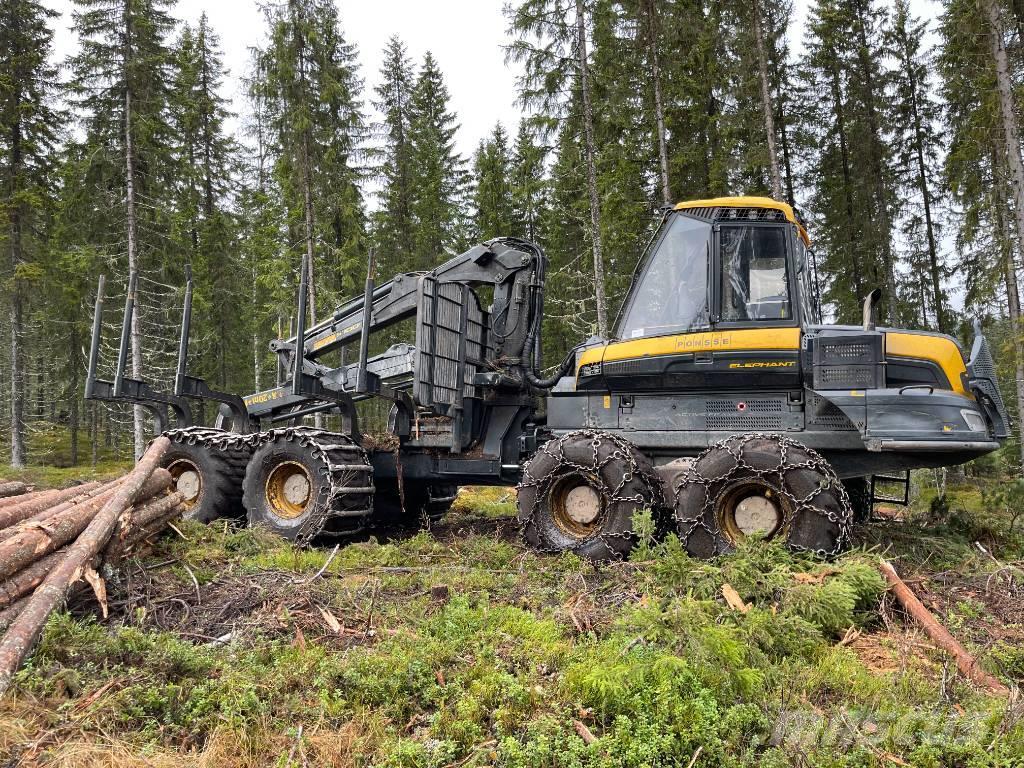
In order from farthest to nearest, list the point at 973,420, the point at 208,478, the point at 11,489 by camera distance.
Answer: the point at 208,478
the point at 11,489
the point at 973,420

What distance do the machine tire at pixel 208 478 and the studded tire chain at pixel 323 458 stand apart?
85 mm

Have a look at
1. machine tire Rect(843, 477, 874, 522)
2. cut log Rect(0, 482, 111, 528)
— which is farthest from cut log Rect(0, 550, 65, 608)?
machine tire Rect(843, 477, 874, 522)

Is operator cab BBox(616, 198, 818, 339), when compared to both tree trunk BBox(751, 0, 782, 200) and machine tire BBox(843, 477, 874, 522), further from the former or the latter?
tree trunk BBox(751, 0, 782, 200)

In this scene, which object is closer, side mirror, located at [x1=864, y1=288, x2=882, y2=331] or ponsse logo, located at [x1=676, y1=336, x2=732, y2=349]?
side mirror, located at [x1=864, y1=288, x2=882, y2=331]

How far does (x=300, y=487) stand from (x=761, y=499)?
5.00 m

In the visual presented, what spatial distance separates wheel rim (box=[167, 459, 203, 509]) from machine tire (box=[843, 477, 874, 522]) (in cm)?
788

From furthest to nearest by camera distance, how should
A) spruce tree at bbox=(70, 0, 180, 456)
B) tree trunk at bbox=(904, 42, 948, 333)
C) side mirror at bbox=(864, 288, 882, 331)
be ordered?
tree trunk at bbox=(904, 42, 948, 333), spruce tree at bbox=(70, 0, 180, 456), side mirror at bbox=(864, 288, 882, 331)

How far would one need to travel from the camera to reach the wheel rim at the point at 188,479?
8.74 m

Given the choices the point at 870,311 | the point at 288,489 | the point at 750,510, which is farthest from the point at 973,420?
the point at 288,489

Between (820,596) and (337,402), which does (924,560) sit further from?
(337,402)

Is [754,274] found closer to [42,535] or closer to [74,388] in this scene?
[42,535]

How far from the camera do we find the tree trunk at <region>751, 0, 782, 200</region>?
15.0 meters

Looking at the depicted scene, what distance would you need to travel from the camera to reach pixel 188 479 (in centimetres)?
888

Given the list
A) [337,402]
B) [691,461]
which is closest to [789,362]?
[691,461]
